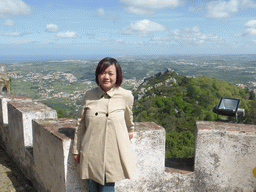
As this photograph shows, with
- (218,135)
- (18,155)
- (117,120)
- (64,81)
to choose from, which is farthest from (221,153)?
(64,81)

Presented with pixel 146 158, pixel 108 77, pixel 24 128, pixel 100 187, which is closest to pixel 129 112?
pixel 108 77

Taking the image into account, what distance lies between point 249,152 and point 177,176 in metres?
0.96

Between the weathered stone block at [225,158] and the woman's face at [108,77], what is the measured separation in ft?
4.80

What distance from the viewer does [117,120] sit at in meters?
2.07

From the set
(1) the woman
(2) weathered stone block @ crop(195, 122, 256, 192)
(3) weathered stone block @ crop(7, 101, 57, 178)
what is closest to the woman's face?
(1) the woman

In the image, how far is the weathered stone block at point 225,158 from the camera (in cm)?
302

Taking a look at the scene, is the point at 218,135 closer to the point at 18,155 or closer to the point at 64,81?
the point at 18,155

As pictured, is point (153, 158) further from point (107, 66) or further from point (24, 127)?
point (24, 127)

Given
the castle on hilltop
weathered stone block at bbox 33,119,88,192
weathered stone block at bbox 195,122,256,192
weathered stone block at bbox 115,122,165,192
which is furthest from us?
weathered stone block at bbox 195,122,256,192

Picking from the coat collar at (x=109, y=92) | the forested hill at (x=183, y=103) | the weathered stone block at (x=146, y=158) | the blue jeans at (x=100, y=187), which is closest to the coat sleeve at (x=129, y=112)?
the coat collar at (x=109, y=92)

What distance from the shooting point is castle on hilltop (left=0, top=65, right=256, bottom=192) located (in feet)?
8.28

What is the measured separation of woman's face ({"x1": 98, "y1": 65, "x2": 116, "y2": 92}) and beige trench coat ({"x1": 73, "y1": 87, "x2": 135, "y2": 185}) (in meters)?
0.05

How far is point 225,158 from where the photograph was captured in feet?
10.0

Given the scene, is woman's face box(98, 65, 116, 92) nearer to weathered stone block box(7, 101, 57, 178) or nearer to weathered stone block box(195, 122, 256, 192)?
weathered stone block box(195, 122, 256, 192)
